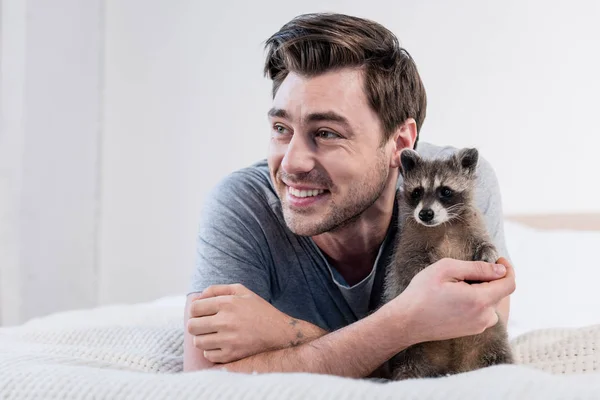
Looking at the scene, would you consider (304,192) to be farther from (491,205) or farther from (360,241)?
(491,205)

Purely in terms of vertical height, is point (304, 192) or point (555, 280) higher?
point (304, 192)

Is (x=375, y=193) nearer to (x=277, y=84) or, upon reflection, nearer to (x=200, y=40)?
(x=277, y=84)

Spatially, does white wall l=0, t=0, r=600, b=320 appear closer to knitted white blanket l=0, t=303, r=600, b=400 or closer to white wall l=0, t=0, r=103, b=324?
white wall l=0, t=0, r=103, b=324

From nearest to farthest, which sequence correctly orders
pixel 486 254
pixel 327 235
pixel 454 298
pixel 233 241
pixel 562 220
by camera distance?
pixel 454 298 → pixel 486 254 → pixel 233 241 → pixel 327 235 → pixel 562 220

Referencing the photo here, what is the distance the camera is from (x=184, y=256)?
4.06 metres

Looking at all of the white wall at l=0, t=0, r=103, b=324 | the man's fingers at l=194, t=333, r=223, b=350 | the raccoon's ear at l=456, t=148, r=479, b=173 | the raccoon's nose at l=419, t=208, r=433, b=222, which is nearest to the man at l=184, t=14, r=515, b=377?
the man's fingers at l=194, t=333, r=223, b=350

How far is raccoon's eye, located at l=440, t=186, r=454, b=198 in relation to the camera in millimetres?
1534

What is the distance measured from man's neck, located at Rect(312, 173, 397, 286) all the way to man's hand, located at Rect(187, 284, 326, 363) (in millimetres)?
361

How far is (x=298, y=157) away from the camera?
1.61m

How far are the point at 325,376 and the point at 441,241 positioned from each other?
0.51m

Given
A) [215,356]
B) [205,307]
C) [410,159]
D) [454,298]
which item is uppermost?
[410,159]

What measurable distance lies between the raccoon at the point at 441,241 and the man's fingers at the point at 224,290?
0.35 metres

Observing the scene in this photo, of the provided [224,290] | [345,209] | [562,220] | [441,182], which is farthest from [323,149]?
[562,220]

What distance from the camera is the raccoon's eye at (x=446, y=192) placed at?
1.53 metres
